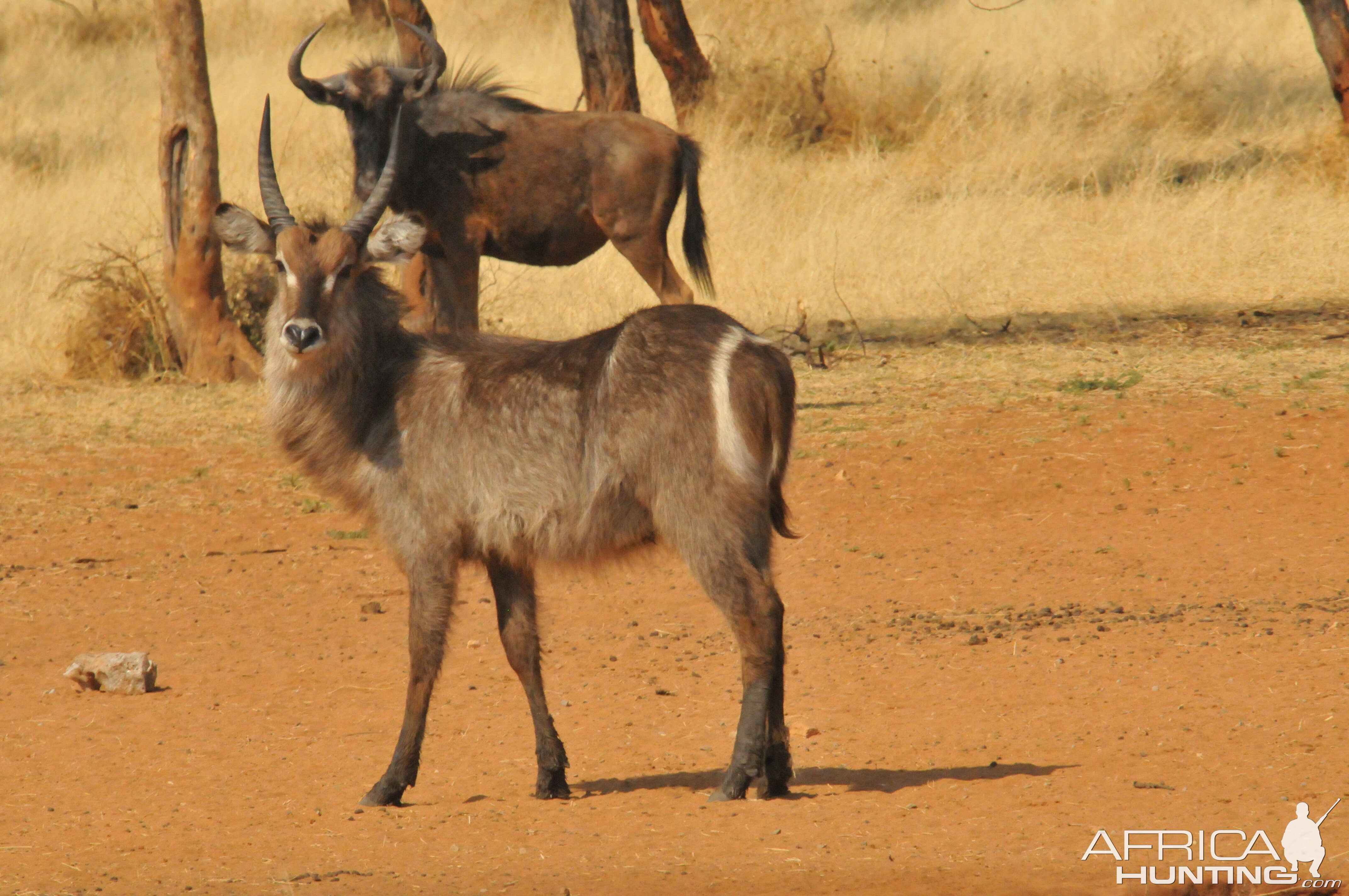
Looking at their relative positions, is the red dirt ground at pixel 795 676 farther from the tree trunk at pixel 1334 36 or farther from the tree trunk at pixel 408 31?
the tree trunk at pixel 1334 36

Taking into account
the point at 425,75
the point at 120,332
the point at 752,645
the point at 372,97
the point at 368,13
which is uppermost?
the point at 368,13

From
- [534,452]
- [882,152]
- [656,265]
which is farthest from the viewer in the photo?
[882,152]

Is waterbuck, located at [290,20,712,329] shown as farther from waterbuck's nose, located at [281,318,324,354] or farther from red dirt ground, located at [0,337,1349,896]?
waterbuck's nose, located at [281,318,324,354]

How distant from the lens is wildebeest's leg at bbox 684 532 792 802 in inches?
184

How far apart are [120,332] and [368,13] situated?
14.0m

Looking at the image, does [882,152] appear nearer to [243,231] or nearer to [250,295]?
[250,295]

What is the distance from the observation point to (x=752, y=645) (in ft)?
15.4

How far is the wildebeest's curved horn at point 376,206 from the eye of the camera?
541 centimetres

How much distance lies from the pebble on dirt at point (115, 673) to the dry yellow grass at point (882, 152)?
5946mm

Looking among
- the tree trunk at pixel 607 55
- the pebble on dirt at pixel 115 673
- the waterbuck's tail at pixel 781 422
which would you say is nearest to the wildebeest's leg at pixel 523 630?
the waterbuck's tail at pixel 781 422

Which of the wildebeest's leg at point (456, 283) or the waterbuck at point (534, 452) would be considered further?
the wildebeest's leg at point (456, 283)

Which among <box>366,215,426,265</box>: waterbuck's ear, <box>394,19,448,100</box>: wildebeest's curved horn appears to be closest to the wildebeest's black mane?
<box>394,19,448,100</box>: wildebeest's curved horn

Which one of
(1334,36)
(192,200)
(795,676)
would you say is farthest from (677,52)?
(795,676)

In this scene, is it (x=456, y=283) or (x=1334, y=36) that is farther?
(x=1334, y=36)
